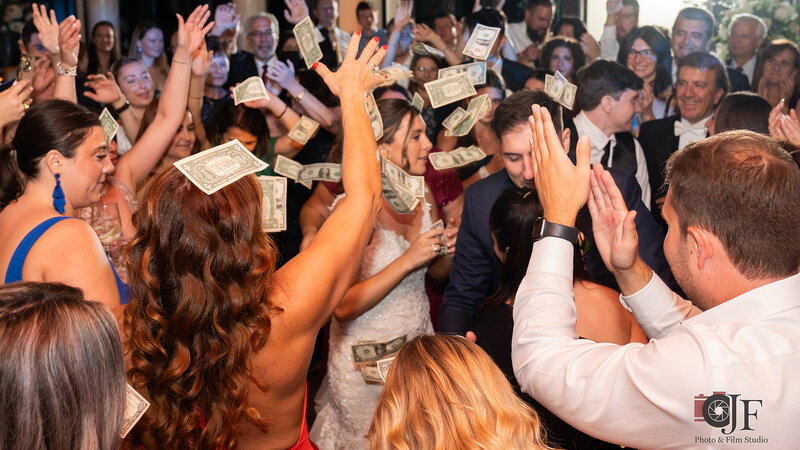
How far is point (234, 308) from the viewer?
155cm

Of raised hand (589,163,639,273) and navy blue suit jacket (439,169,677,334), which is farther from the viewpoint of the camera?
navy blue suit jacket (439,169,677,334)

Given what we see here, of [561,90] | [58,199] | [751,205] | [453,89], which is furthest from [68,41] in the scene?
[751,205]

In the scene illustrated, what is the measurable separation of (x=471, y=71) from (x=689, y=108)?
68.3 inches

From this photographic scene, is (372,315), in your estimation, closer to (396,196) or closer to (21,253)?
(396,196)

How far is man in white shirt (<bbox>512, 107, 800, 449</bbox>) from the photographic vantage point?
1.23 meters

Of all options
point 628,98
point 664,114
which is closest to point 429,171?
point 628,98

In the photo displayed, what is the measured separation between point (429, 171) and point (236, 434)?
2.59 m

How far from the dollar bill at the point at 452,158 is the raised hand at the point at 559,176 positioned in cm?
195

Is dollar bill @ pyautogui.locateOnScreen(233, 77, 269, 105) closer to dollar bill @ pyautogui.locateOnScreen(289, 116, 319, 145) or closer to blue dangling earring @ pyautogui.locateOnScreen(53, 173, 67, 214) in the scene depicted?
dollar bill @ pyautogui.locateOnScreen(289, 116, 319, 145)

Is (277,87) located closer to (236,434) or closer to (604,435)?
(236,434)

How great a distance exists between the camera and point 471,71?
3.76 m

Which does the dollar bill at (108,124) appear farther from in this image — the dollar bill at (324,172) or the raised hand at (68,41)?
the dollar bill at (324,172)

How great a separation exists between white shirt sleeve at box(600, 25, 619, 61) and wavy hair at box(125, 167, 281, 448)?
4646mm

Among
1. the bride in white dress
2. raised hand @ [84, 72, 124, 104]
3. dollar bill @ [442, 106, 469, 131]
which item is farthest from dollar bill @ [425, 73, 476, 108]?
raised hand @ [84, 72, 124, 104]
